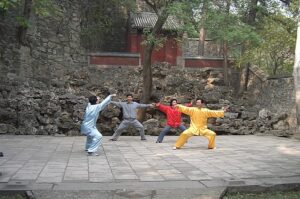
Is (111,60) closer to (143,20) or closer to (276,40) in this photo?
(143,20)

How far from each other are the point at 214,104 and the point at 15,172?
46.5ft

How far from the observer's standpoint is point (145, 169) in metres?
8.15

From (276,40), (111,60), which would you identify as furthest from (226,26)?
(111,60)

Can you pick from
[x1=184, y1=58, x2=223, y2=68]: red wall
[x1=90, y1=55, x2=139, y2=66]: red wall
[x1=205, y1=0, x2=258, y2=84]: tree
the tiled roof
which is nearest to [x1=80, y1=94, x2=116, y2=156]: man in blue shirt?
[x1=205, y1=0, x2=258, y2=84]: tree

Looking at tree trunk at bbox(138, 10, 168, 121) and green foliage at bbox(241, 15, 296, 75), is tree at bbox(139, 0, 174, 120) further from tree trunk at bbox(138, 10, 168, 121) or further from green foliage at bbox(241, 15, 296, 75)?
green foliage at bbox(241, 15, 296, 75)

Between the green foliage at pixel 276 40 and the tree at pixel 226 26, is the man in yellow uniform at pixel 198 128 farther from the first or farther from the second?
the green foliage at pixel 276 40

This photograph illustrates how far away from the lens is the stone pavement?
21.3 ft

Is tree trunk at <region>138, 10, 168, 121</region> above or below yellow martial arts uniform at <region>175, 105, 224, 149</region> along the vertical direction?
above

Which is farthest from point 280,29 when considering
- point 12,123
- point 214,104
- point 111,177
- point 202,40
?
point 111,177

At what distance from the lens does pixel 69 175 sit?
742 centimetres

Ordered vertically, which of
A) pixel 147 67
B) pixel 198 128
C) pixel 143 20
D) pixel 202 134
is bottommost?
pixel 202 134

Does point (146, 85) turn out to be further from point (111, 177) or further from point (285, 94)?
point (111, 177)

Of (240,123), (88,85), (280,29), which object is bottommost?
(240,123)

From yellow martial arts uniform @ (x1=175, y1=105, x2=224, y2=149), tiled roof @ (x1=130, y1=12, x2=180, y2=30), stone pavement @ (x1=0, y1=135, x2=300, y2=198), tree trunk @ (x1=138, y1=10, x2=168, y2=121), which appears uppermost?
tiled roof @ (x1=130, y1=12, x2=180, y2=30)
